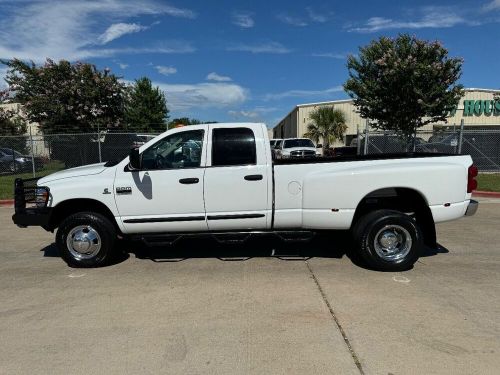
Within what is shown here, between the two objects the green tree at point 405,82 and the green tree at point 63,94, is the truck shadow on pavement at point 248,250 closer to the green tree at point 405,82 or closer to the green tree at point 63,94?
the green tree at point 405,82

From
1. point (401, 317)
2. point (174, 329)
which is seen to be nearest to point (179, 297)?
point (174, 329)

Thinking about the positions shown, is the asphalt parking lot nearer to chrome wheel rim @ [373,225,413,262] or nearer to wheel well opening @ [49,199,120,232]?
chrome wheel rim @ [373,225,413,262]

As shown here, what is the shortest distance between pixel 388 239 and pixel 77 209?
4263mm

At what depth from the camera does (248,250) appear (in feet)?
22.0

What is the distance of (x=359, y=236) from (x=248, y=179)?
5.30 ft

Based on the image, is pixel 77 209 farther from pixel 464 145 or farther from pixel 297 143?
pixel 297 143

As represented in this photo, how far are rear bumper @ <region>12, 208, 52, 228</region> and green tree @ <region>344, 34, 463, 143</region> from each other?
16545mm

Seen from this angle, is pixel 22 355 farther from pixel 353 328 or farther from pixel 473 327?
pixel 473 327

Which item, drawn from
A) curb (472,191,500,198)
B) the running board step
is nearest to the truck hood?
the running board step

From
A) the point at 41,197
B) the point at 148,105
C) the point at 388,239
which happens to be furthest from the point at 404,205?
the point at 148,105

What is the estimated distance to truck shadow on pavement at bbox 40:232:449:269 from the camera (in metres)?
6.32

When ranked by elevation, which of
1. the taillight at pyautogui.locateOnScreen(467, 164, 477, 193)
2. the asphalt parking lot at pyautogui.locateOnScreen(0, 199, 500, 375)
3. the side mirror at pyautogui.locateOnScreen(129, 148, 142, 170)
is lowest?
the asphalt parking lot at pyautogui.locateOnScreen(0, 199, 500, 375)

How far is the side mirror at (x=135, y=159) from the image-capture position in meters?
5.61

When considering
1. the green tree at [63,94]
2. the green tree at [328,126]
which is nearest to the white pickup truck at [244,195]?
the green tree at [63,94]
